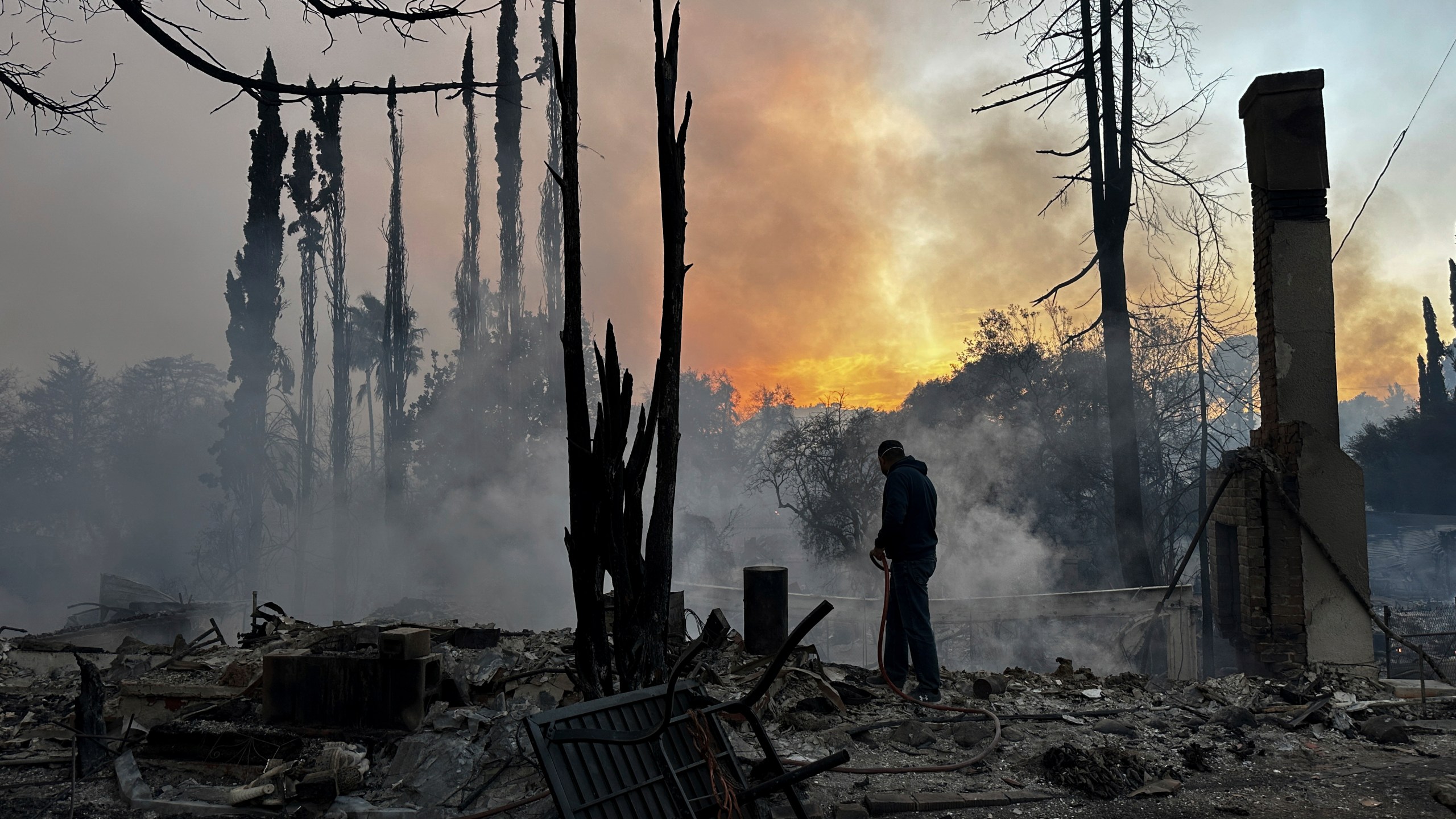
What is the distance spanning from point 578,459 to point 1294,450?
7.06 m

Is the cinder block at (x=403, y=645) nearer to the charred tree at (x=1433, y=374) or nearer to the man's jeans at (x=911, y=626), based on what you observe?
the man's jeans at (x=911, y=626)

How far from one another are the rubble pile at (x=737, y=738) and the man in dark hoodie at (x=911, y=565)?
27 cm

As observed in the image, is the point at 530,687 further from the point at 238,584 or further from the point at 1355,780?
the point at 238,584

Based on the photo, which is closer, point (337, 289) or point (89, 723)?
point (89, 723)

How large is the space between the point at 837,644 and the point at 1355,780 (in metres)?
15.3

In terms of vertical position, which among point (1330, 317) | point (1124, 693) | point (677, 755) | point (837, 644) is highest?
point (1330, 317)

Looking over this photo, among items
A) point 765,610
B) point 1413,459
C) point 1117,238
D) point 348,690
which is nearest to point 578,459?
point 348,690

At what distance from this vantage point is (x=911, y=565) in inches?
221

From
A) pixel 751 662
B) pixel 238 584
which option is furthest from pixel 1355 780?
pixel 238 584

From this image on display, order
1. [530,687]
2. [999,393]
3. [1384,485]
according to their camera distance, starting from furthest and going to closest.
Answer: [1384,485]
[999,393]
[530,687]

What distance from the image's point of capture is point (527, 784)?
4.13 m

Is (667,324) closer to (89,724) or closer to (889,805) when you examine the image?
(889,805)

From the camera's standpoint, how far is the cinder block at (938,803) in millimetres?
3688

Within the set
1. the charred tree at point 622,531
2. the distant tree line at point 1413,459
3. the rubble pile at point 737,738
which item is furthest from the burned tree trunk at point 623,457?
the distant tree line at point 1413,459
